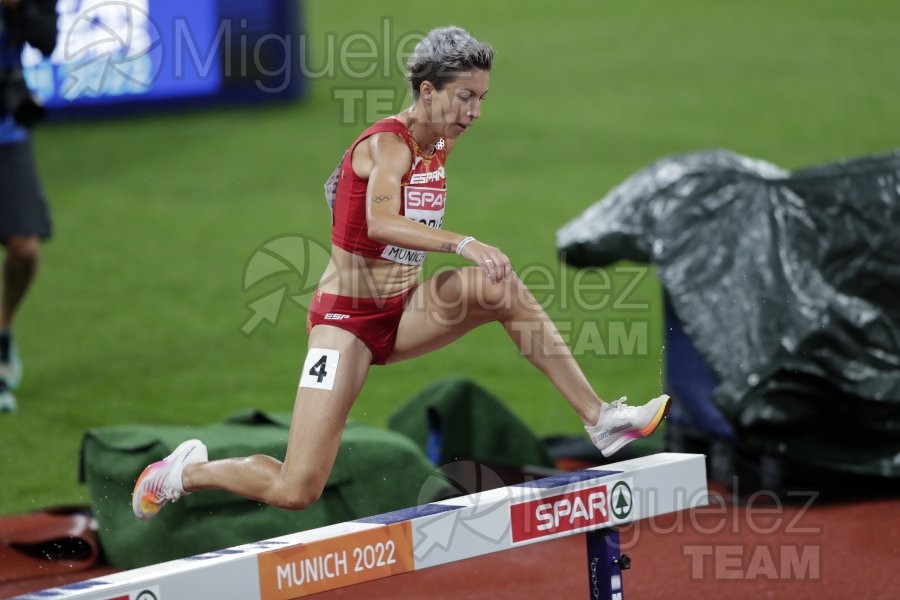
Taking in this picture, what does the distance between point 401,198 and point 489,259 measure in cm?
45

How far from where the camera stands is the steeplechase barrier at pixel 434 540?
3285 millimetres

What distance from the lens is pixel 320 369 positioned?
400cm

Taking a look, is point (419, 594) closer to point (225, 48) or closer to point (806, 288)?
point (806, 288)

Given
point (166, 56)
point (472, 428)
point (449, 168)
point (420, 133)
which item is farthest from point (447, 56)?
point (166, 56)

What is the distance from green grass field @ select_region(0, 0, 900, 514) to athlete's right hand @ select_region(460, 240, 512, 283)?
1.94 m

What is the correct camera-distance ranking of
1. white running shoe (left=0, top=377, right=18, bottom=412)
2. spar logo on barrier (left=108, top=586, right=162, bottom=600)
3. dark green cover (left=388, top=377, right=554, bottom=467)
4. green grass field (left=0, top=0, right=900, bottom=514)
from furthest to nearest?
green grass field (left=0, top=0, right=900, bottom=514) → white running shoe (left=0, top=377, right=18, bottom=412) → dark green cover (left=388, top=377, right=554, bottom=467) → spar logo on barrier (left=108, top=586, right=162, bottom=600)

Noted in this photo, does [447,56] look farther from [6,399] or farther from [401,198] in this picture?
[6,399]

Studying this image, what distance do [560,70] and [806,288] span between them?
36.6ft

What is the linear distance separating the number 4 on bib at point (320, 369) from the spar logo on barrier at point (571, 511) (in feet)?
2.18

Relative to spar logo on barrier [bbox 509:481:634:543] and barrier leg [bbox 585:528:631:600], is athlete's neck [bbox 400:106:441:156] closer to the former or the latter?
spar logo on barrier [bbox 509:481:634:543]

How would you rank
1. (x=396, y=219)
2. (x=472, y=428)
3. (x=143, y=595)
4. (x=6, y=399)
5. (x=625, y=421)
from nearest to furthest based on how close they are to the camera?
(x=143, y=595), (x=396, y=219), (x=625, y=421), (x=472, y=428), (x=6, y=399)

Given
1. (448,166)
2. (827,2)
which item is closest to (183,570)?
(448,166)

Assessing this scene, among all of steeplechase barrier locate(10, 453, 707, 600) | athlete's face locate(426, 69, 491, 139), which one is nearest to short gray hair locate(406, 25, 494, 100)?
athlete's face locate(426, 69, 491, 139)

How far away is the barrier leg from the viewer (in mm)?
4078
